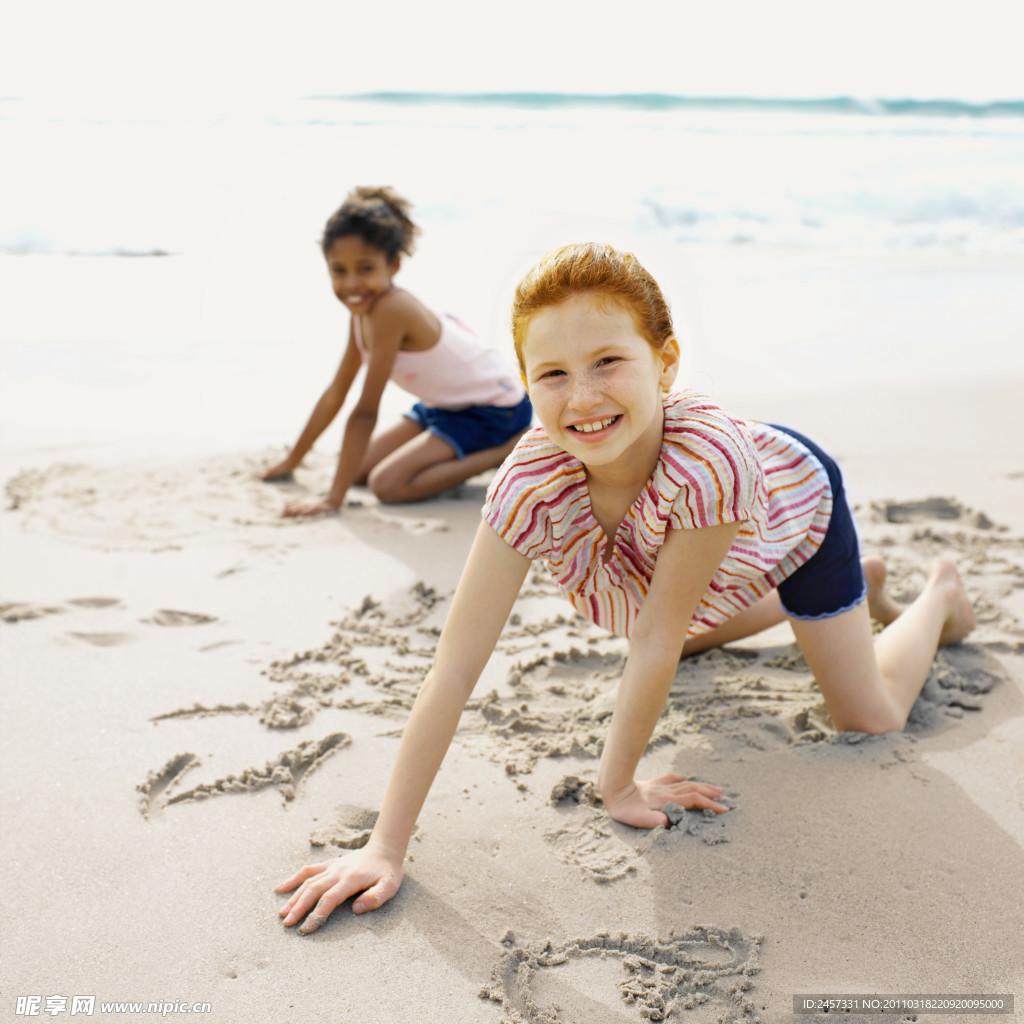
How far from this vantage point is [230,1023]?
1526 mm

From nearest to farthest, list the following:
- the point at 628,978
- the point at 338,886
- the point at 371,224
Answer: the point at 628,978
the point at 338,886
the point at 371,224

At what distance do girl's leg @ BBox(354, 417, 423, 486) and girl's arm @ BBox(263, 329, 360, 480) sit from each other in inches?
8.9

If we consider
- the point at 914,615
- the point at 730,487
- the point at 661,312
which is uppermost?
the point at 661,312

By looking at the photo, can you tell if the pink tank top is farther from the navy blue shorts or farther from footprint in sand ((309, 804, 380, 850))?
footprint in sand ((309, 804, 380, 850))

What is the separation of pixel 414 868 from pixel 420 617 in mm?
1149

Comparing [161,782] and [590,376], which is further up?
[590,376]

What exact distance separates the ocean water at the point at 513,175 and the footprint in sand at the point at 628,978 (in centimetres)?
820

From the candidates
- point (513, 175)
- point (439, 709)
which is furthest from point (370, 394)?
point (513, 175)

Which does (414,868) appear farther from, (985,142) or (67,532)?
(985,142)

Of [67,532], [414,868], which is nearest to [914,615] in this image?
[414,868]

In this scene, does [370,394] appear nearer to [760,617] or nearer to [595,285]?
[760,617]

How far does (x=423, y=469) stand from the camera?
4129mm

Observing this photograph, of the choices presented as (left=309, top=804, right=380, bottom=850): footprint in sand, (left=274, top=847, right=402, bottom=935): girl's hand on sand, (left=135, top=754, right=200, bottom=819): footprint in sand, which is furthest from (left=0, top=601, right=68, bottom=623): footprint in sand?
(left=274, top=847, right=402, bottom=935): girl's hand on sand

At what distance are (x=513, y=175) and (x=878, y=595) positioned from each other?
11101mm
